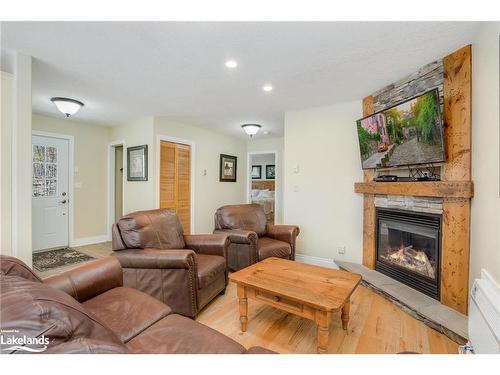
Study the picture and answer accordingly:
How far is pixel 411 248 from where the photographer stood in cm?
240

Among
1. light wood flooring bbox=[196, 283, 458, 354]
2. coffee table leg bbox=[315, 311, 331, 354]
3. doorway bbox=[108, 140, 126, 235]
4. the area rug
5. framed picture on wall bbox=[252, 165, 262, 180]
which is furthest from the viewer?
framed picture on wall bbox=[252, 165, 262, 180]

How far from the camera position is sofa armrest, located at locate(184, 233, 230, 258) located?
247 centimetres

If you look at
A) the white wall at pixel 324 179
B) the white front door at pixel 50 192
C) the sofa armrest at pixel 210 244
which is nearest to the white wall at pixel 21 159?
the sofa armrest at pixel 210 244

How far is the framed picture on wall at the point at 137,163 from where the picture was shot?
384 cm

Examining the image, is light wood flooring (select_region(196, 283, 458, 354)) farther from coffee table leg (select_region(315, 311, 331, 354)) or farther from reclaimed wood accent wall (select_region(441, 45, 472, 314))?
reclaimed wood accent wall (select_region(441, 45, 472, 314))

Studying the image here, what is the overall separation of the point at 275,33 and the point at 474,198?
194 centimetres

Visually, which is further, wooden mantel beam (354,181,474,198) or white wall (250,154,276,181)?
white wall (250,154,276,181)

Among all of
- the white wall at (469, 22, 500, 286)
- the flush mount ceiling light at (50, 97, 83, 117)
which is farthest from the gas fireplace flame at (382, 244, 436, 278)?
the flush mount ceiling light at (50, 97, 83, 117)

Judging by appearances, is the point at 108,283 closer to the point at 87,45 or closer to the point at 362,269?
the point at 87,45

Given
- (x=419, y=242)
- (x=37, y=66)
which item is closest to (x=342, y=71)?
(x=419, y=242)

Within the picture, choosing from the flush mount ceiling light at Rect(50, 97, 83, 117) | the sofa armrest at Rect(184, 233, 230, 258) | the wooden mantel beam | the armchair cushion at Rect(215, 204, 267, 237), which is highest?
the flush mount ceiling light at Rect(50, 97, 83, 117)

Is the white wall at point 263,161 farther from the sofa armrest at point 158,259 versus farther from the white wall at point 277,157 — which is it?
the sofa armrest at point 158,259

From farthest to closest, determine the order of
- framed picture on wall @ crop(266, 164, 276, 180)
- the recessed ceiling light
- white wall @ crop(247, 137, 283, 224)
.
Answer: framed picture on wall @ crop(266, 164, 276, 180), white wall @ crop(247, 137, 283, 224), the recessed ceiling light

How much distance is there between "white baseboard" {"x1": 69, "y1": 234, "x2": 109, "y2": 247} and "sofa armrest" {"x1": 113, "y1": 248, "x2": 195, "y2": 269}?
2986 millimetres
